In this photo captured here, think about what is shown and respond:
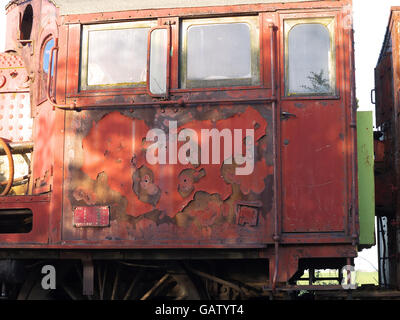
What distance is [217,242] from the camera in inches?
200

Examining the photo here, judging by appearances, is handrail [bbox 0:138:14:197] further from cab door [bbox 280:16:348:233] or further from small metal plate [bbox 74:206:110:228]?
cab door [bbox 280:16:348:233]

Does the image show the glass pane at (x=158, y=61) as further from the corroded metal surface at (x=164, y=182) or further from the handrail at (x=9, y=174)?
the handrail at (x=9, y=174)

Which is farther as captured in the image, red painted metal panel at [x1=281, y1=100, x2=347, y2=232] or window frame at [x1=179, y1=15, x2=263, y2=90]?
window frame at [x1=179, y1=15, x2=263, y2=90]

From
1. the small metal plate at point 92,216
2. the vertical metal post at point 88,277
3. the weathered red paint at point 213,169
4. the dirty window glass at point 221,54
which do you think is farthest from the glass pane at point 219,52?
the vertical metal post at point 88,277

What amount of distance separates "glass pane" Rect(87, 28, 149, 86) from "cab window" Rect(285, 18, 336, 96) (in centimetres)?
140

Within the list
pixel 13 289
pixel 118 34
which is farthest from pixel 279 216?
pixel 13 289

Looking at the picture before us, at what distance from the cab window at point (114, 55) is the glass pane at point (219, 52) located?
47 centimetres

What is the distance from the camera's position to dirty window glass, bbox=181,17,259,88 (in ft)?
17.3

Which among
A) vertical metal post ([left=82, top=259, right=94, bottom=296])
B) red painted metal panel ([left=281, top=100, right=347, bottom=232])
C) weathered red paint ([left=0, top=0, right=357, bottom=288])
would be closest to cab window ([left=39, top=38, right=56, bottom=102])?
weathered red paint ([left=0, top=0, right=357, bottom=288])

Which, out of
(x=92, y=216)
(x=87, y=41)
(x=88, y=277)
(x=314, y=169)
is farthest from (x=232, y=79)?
(x=88, y=277)

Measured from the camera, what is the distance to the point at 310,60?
5.22 m

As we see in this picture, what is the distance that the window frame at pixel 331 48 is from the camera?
5.17m

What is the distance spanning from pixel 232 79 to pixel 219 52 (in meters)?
0.29

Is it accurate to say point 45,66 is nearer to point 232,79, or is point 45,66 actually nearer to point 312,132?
point 232,79
